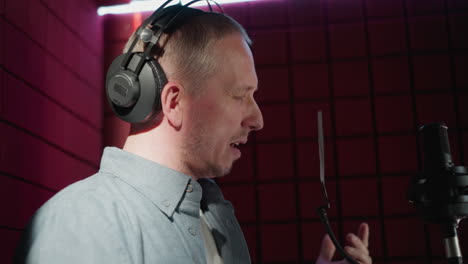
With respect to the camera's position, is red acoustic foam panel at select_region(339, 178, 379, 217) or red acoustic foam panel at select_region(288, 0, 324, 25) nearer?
red acoustic foam panel at select_region(339, 178, 379, 217)

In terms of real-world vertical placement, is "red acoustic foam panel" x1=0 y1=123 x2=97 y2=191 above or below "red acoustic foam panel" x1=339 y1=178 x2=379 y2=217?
above

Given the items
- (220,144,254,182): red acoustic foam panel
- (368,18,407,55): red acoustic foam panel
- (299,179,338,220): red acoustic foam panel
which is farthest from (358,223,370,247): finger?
(368,18,407,55): red acoustic foam panel

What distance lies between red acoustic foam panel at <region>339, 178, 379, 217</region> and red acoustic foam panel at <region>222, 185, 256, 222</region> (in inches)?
22.6

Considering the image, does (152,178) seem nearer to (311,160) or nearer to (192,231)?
(192,231)

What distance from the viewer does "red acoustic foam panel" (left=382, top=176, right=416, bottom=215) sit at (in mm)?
2723

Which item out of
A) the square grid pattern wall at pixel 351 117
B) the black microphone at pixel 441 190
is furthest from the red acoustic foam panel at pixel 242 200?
the black microphone at pixel 441 190

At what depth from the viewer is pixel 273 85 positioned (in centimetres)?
296

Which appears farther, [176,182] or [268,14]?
[268,14]

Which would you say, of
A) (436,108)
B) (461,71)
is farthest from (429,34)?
(436,108)

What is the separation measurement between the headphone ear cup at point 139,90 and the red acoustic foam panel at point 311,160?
2.04 metres

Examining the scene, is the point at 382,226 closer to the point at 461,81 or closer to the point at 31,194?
the point at 461,81

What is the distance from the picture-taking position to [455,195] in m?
0.57

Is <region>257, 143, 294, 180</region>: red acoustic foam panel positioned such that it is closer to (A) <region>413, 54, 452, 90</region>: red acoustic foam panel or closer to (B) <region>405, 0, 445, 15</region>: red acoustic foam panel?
(A) <region>413, 54, 452, 90</region>: red acoustic foam panel

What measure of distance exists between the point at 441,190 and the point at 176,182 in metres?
0.48
